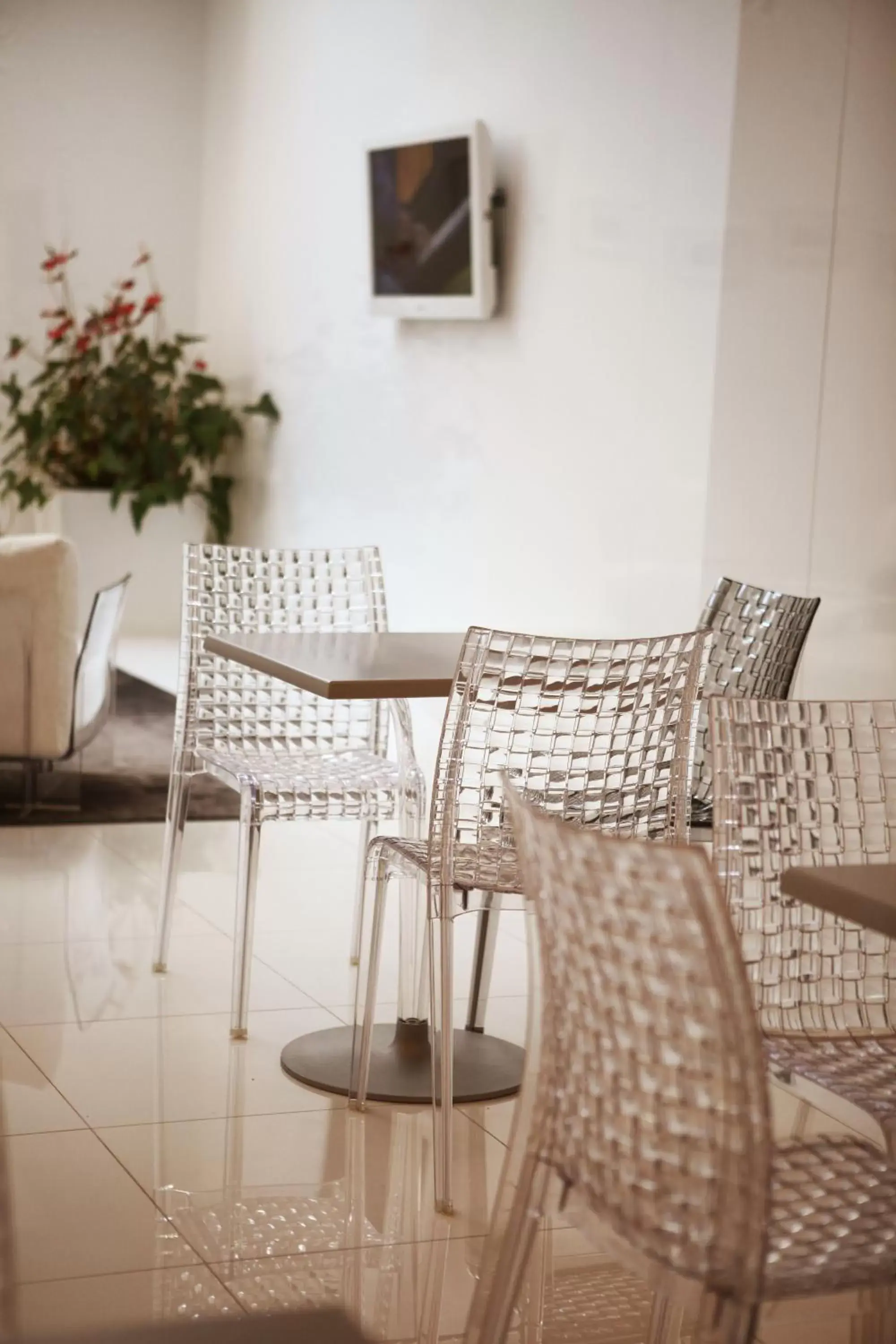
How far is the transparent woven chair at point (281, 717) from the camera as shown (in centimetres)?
311

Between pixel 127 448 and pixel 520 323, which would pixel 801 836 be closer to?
pixel 520 323

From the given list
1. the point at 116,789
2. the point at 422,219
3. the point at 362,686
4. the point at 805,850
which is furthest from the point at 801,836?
the point at 422,219

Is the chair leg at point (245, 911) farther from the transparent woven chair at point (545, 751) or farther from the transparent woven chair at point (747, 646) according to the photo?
the transparent woven chair at point (747, 646)

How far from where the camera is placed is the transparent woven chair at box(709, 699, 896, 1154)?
1.76 m

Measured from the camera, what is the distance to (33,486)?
8047 mm

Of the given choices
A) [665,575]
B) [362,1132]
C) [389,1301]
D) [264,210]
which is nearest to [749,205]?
[665,575]

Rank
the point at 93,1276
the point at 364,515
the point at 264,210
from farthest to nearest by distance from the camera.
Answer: the point at 264,210, the point at 364,515, the point at 93,1276

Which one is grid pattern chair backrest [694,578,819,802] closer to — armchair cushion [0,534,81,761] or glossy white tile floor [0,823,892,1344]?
glossy white tile floor [0,823,892,1344]

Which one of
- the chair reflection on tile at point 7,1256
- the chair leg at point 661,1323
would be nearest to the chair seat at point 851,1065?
the chair leg at point 661,1323

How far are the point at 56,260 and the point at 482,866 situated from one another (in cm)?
679

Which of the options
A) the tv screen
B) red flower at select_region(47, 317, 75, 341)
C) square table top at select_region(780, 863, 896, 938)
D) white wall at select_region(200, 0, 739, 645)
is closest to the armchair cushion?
white wall at select_region(200, 0, 739, 645)

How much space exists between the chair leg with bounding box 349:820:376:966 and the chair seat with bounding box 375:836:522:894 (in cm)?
59

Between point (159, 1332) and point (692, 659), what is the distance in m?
1.12

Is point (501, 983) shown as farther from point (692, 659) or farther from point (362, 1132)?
point (692, 659)
